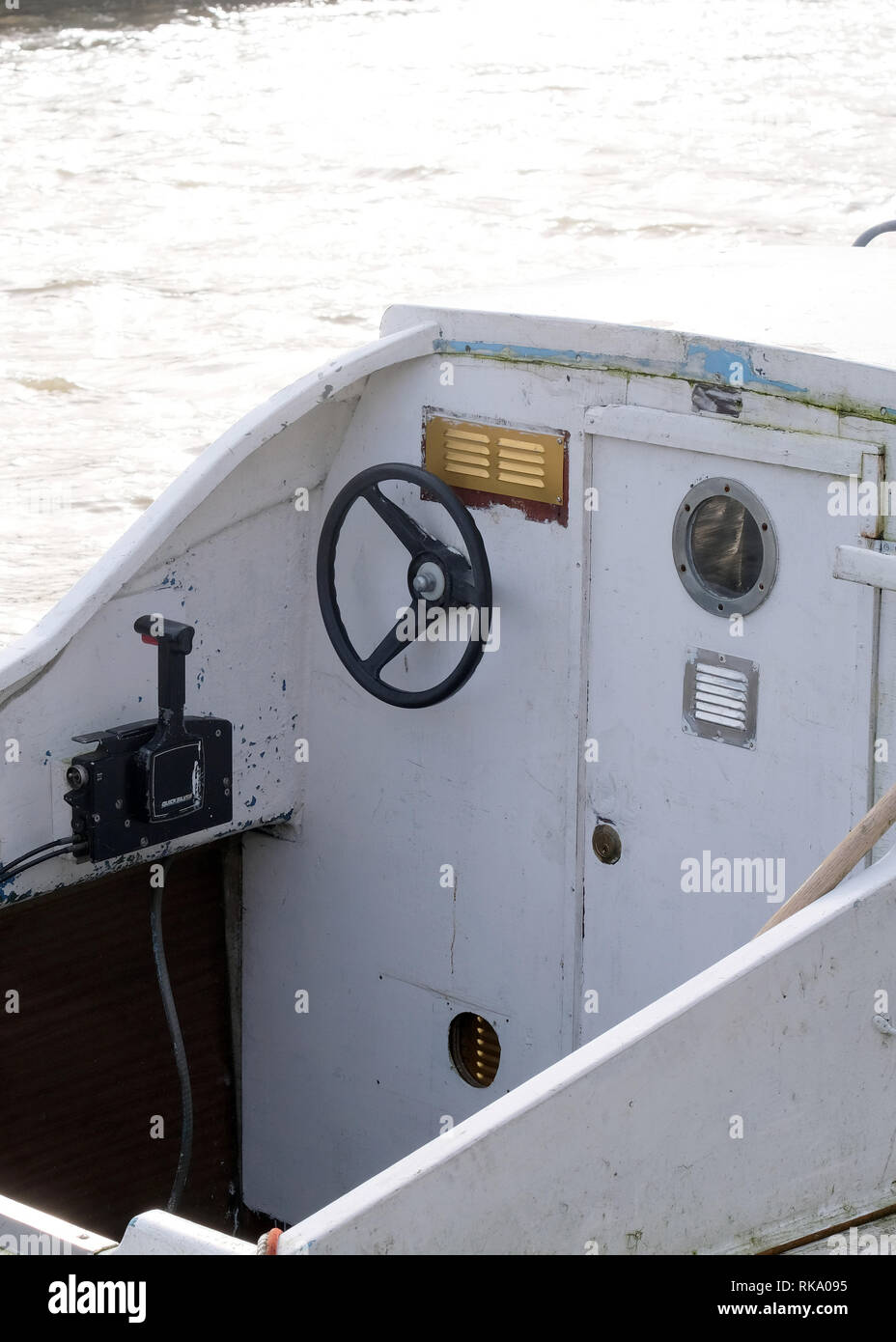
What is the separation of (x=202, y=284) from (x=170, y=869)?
8.46 meters

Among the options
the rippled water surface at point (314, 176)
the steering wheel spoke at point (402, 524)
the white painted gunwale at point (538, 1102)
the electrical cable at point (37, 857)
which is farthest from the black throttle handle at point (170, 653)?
the rippled water surface at point (314, 176)

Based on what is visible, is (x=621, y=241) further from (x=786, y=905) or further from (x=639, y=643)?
(x=786, y=905)

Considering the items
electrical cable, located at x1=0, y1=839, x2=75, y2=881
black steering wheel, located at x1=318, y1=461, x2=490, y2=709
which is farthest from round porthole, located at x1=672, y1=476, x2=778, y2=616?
electrical cable, located at x1=0, y1=839, x2=75, y2=881

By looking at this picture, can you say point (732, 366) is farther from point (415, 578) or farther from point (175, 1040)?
point (175, 1040)

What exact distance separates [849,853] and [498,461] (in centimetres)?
109

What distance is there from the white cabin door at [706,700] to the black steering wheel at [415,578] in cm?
19

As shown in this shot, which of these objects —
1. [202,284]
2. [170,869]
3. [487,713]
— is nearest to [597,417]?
[487,713]

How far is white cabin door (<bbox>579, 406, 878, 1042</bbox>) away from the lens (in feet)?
8.98

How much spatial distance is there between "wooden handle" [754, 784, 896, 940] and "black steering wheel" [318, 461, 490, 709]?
914mm

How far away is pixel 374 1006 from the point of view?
3.44 meters

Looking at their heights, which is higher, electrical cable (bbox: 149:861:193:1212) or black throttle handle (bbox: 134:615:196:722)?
black throttle handle (bbox: 134:615:196:722)

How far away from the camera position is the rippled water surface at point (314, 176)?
32.3 feet
